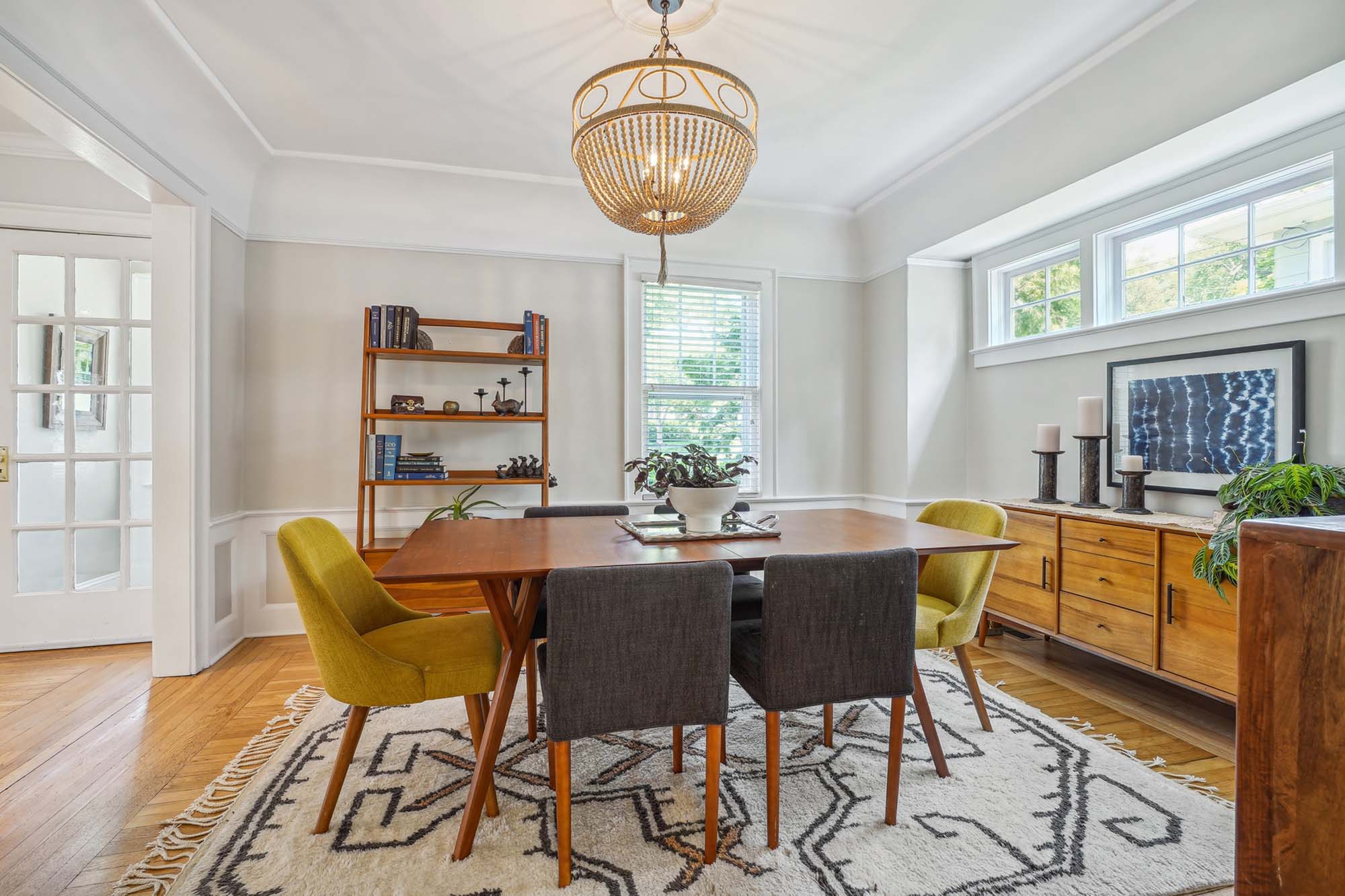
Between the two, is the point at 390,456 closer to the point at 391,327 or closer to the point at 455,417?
the point at 455,417

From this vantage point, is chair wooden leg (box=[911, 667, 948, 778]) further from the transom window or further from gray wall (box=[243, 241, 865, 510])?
gray wall (box=[243, 241, 865, 510])

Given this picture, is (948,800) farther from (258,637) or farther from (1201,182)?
(258,637)

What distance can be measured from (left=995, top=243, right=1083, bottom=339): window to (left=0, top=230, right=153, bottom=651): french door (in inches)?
184

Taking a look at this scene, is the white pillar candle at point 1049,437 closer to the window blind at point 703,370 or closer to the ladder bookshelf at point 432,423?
the window blind at point 703,370

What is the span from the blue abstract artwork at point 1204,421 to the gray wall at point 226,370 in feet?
14.5

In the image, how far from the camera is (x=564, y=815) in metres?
1.49

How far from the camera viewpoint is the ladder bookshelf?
3.19 m

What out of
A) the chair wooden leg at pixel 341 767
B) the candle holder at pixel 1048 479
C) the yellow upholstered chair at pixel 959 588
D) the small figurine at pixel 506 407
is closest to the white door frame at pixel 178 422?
the small figurine at pixel 506 407

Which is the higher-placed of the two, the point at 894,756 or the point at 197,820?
the point at 894,756

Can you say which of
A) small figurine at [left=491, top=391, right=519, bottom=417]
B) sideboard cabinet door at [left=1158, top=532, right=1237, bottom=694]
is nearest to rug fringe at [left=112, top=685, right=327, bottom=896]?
small figurine at [left=491, top=391, right=519, bottom=417]

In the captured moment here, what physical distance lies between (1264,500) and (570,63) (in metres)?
2.96

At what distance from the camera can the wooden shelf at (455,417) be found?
3244 millimetres

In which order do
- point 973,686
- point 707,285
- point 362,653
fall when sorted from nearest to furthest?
1. point 362,653
2. point 973,686
3. point 707,285

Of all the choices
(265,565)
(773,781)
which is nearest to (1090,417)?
(773,781)
